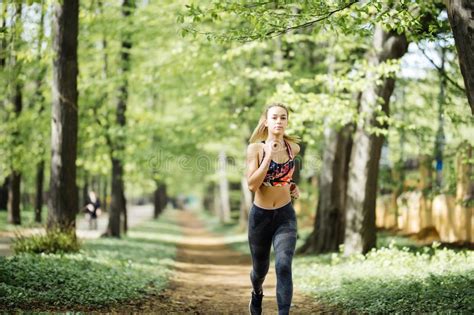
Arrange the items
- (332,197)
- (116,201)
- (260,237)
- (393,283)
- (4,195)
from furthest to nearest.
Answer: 1. (4,195)
2. (116,201)
3. (332,197)
4. (393,283)
5. (260,237)

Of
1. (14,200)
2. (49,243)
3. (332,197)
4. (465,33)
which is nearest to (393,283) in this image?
(465,33)

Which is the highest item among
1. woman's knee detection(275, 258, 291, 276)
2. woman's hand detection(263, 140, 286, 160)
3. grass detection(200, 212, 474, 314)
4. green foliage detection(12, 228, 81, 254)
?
woman's hand detection(263, 140, 286, 160)

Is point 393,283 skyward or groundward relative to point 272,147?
groundward

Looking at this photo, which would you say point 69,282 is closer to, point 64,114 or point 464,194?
point 64,114

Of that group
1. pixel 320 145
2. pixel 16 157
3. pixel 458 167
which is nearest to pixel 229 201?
pixel 320 145

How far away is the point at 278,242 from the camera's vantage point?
547 cm

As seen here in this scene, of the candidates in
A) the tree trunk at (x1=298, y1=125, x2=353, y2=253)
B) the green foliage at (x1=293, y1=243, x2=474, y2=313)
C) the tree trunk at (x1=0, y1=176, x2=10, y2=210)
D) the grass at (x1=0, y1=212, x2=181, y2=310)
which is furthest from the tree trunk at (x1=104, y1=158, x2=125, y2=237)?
the tree trunk at (x1=0, y1=176, x2=10, y2=210)

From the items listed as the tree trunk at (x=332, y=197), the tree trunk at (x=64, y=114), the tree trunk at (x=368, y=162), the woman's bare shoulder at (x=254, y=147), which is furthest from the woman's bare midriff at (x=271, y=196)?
the tree trunk at (x=332, y=197)

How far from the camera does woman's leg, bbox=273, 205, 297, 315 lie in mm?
5379

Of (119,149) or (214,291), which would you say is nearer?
(214,291)

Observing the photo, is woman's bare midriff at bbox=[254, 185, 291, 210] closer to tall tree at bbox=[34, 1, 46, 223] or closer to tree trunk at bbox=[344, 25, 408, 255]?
tall tree at bbox=[34, 1, 46, 223]

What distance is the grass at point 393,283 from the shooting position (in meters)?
6.82

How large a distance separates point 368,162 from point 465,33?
7.21 m

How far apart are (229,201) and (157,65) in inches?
936
